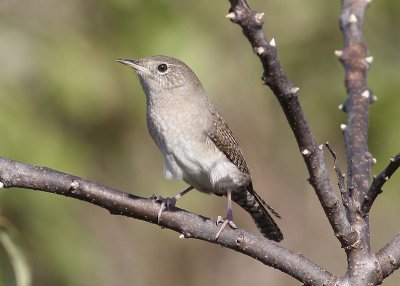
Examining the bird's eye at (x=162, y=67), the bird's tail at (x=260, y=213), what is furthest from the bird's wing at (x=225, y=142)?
the bird's eye at (x=162, y=67)

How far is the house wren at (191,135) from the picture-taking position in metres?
3.77

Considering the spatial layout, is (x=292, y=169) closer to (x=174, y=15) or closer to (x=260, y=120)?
(x=260, y=120)

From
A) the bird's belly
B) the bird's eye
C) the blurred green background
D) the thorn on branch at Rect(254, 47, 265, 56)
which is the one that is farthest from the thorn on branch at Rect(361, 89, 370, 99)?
the bird's eye

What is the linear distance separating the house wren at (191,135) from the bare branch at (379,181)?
137cm

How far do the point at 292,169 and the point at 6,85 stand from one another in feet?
8.03

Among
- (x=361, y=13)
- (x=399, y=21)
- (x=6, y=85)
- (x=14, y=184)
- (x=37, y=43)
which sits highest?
(x=399, y=21)

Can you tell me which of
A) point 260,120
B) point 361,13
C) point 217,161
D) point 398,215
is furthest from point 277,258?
point 398,215

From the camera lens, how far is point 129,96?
14.6 feet

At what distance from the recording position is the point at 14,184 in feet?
7.84

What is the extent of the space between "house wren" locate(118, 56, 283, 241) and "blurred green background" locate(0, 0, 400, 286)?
0.14 m

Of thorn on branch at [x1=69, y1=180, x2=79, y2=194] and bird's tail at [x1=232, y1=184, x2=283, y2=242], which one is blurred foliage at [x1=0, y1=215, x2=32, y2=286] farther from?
bird's tail at [x1=232, y1=184, x2=283, y2=242]

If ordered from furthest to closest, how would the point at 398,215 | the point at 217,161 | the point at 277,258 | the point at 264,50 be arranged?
the point at 398,215, the point at 217,161, the point at 277,258, the point at 264,50

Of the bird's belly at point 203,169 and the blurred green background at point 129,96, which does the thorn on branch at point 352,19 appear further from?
the blurred green background at point 129,96

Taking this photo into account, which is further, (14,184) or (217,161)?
(217,161)
